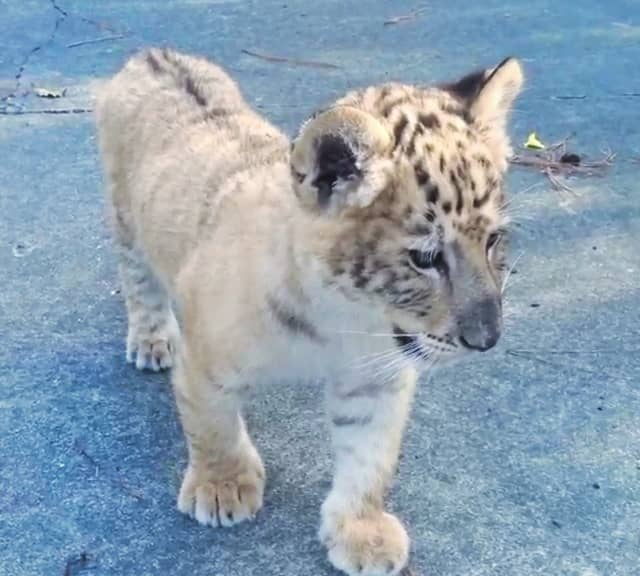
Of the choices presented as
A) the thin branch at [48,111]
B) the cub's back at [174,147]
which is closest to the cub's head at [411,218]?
the cub's back at [174,147]

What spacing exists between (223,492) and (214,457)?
10 centimetres

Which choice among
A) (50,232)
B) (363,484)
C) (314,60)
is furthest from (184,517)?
(314,60)

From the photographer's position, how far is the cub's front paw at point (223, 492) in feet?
11.0

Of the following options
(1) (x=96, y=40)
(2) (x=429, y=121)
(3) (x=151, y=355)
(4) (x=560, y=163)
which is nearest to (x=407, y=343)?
(2) (x=429, y=121)

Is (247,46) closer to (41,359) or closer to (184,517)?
(41,359)

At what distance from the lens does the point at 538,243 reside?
491 centimetres

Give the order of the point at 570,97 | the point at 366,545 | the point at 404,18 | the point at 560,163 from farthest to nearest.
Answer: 1. the point at 404,18
2. the point at 570,97
3. the point at 560,163
4. the point at 366,545

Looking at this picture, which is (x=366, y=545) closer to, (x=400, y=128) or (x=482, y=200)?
(x=482, y=200)

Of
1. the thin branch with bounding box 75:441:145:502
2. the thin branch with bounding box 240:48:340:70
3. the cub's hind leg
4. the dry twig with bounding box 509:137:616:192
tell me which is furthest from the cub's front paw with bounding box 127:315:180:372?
the thin branch with bounding box 240:48:340:70

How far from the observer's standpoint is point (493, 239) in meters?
2.82

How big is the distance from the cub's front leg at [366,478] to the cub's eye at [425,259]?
522mm

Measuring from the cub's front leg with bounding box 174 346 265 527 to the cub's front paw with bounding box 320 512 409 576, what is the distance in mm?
285

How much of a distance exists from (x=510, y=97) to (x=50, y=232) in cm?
252

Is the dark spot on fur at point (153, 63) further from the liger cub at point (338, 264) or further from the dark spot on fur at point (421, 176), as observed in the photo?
the dark spot on fur at point (421, 176)
